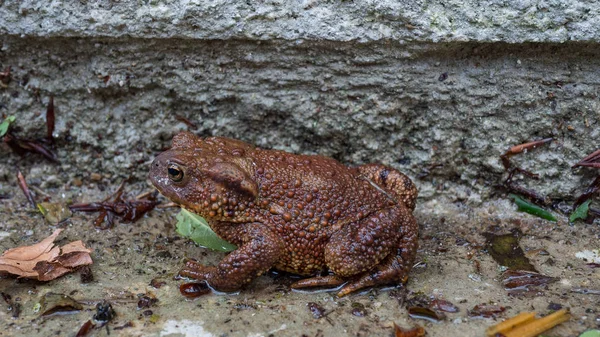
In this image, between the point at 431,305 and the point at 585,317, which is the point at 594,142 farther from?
the point at 431,305

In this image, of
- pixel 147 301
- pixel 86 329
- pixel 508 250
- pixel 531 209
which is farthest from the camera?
pixel 531 209

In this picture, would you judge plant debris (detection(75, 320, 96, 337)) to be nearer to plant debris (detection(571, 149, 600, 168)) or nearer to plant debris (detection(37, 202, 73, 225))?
plant debris (detection(37, 202, 73, 225))

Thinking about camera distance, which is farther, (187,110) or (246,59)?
(187,110)

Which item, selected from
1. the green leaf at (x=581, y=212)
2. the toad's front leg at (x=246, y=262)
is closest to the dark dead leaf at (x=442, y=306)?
the toad's front leg at (x=246, y=262)

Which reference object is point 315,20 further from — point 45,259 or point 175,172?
point 45,259

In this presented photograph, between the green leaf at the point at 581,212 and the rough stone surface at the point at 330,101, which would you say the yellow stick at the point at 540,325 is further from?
the rough stone surface at the point at 330,101

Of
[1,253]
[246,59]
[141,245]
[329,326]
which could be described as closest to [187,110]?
[246,59]

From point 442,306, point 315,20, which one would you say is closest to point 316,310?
point 442,306
